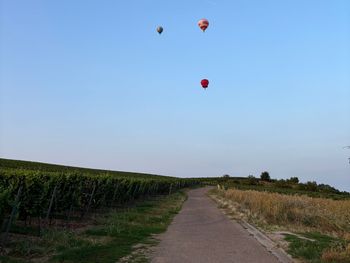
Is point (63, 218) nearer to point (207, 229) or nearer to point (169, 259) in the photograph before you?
point (207, 229)

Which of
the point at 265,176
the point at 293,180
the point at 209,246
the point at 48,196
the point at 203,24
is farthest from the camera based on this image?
the point at 265,176

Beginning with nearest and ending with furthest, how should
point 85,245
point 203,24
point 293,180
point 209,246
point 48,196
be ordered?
point 85,245
point 209,246
point 48,196
point 203,24
point 293,180

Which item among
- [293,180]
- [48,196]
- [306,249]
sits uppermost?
[293,180]

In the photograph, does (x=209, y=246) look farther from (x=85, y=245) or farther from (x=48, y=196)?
(x=48, y=196)

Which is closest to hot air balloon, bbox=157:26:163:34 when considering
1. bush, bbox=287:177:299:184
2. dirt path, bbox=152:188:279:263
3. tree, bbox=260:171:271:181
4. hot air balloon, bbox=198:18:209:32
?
hot air balloon, bbox=198:18:209:32

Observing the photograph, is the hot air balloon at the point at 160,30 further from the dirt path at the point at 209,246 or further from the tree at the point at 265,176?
the tree at the point at 265,176

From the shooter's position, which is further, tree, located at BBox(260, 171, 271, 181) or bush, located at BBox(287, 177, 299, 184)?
tree, located at BBox(260, 171, 271, 181)

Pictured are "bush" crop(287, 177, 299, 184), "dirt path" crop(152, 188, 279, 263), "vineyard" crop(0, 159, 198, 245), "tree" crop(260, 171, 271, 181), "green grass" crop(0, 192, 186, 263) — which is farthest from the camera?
"tree" crop(260, 171, 271, 181)

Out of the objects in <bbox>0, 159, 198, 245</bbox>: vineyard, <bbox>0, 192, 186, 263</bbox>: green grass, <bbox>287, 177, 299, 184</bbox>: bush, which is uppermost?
<bbox>287, 177, 299, 184</bbox>: bush

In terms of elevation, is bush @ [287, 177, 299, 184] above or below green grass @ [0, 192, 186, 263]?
above

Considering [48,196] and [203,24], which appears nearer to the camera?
[48,196]

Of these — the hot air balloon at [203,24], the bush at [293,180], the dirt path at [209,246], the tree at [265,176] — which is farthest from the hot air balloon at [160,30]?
the tree at [265,176]

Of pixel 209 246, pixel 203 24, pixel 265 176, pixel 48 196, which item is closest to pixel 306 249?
pixel 209 246

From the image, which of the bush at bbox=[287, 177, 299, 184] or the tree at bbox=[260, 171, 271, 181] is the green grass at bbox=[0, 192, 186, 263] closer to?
the bush at bbox=[287, 177, 299, 184]
